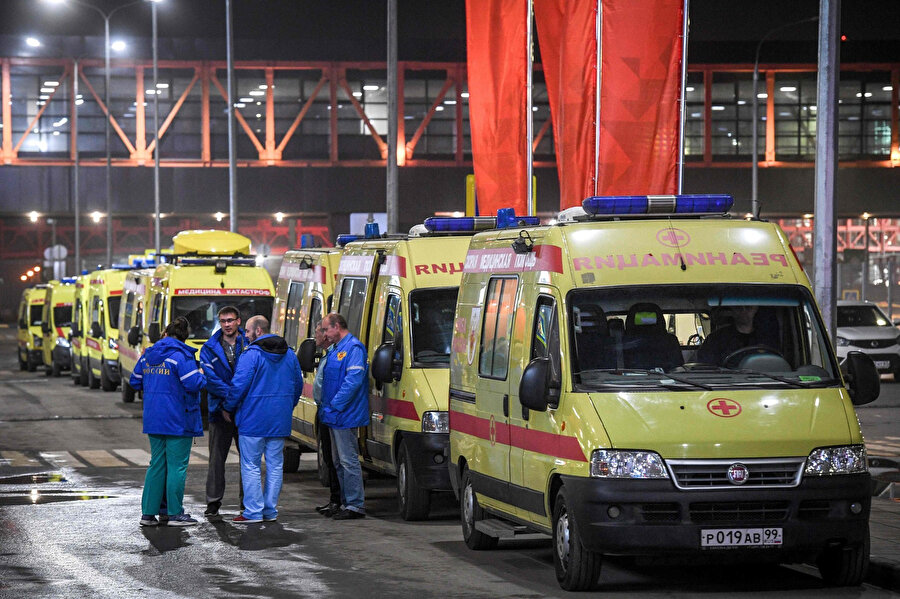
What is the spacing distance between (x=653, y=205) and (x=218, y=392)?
14.2 feet

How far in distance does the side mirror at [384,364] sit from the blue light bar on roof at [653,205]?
11.1 ft

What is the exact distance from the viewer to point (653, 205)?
11.0 metres

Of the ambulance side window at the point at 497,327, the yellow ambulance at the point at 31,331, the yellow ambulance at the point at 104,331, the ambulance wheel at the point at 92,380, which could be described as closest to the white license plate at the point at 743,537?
the ambulance side window at the point at 497,327

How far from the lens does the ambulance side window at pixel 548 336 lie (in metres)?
10.2

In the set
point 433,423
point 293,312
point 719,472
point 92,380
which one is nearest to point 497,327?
point 433,423

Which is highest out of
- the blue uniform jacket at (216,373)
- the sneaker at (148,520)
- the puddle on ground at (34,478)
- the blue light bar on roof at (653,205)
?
the blue light bar on roof at (653,205)

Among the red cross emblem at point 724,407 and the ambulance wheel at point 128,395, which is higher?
the red cross emblem at point 724,407

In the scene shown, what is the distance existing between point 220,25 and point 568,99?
47.8 metres

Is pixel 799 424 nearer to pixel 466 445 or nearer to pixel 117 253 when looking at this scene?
pixel 466 445

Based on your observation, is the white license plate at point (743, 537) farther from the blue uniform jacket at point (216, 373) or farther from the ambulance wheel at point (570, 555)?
the blue uniform jacket at point (216, 373)

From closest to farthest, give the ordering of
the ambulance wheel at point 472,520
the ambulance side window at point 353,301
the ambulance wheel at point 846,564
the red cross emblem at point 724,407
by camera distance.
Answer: the red cross emblem at point 724,407 → the ambulance wheel at point 846,564 → the ambulance wheel at point 472,520 → the ambulance side window at point 353,301

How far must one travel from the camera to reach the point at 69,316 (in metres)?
43.3

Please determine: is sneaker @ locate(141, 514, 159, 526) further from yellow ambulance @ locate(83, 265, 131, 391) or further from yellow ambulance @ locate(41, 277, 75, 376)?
yellow ambulance @ locate(41, 277, 75, 376)

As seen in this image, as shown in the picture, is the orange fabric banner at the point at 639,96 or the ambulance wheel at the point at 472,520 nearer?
the ambulance wheel at the point at 472,520
